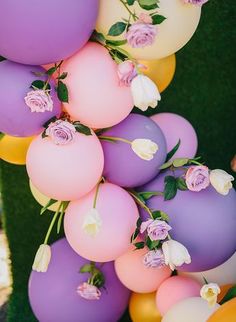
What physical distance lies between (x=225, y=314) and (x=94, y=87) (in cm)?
72

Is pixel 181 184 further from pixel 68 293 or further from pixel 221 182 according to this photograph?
pixel 68 293

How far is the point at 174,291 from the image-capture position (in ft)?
6.61

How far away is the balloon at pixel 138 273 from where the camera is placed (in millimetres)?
1959

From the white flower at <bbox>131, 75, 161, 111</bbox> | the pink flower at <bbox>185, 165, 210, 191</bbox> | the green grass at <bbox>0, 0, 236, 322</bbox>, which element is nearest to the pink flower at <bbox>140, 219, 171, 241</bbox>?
the pink flower at <bbox>185, 165, 210, 191</bbox>

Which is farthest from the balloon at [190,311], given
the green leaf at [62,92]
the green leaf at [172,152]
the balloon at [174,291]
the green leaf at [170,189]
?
the green leaf at [62,92]

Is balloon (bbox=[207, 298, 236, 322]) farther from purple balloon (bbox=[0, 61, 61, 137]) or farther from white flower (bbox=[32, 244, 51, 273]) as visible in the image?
purple balloon (bbox=[0, 61, 61, 137])

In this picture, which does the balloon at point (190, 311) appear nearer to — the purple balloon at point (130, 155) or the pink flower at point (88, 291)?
the pink flower at point (88, 291)

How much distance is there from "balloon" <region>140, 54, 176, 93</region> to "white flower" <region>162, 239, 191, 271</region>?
1.81ft

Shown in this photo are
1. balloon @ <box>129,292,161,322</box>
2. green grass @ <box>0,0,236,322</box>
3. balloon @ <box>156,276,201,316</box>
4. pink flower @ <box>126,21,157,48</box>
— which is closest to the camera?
pink flower @ <box>126,21,157,48</box>

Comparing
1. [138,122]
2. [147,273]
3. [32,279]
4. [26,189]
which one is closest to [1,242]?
[26,189]

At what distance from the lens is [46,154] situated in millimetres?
1679

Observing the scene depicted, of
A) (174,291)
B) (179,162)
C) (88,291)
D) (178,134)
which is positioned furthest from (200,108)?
(88,291)

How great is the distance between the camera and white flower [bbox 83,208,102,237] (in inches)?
66.0

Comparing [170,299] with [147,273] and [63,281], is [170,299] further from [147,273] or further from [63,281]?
[63,281]
